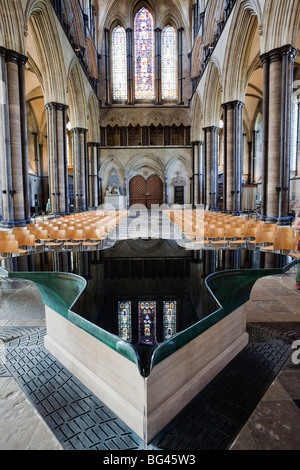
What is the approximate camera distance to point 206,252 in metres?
4.38

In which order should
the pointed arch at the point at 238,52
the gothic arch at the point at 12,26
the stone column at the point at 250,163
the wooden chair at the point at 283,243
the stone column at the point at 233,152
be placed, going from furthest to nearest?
the stone column at the point at 250,163 < the stone column at the point at 233,152 < the pointed arch at the point at 238,52 < the gothic arch at the point at 12,26 < the wooden chair at the point at 283,243

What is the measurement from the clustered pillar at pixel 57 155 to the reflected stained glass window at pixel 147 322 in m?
16.9

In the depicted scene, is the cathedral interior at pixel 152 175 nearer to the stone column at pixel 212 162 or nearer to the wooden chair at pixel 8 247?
the stone column at pixel 212 162

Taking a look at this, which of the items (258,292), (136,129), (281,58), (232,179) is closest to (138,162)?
(136,129)

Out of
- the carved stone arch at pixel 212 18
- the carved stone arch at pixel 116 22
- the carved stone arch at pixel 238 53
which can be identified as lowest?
the carved stone arch at pixel 238 53

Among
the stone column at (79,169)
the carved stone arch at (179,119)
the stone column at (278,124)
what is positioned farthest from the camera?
the carved stone arch at (179,119)

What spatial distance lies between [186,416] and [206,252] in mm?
2382

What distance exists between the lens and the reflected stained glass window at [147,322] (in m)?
1.93

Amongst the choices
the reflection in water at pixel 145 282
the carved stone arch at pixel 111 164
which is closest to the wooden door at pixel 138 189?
the carved stone arch at pixel 111 164

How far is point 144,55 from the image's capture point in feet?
103

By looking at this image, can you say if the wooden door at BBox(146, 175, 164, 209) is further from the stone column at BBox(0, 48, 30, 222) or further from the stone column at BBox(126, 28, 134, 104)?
the stone column at BBox(0, 48, 30, 222)

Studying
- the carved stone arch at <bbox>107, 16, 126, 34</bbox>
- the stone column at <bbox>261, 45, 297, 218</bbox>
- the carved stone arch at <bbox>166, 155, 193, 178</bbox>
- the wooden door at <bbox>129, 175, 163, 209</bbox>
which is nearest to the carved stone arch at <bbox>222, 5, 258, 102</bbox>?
the stone column at <bbox>261, 45, 297, 218</bbox>

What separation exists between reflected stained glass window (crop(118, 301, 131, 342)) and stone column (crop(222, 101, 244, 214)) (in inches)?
652

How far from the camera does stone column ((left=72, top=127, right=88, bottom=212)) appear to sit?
965 inches
